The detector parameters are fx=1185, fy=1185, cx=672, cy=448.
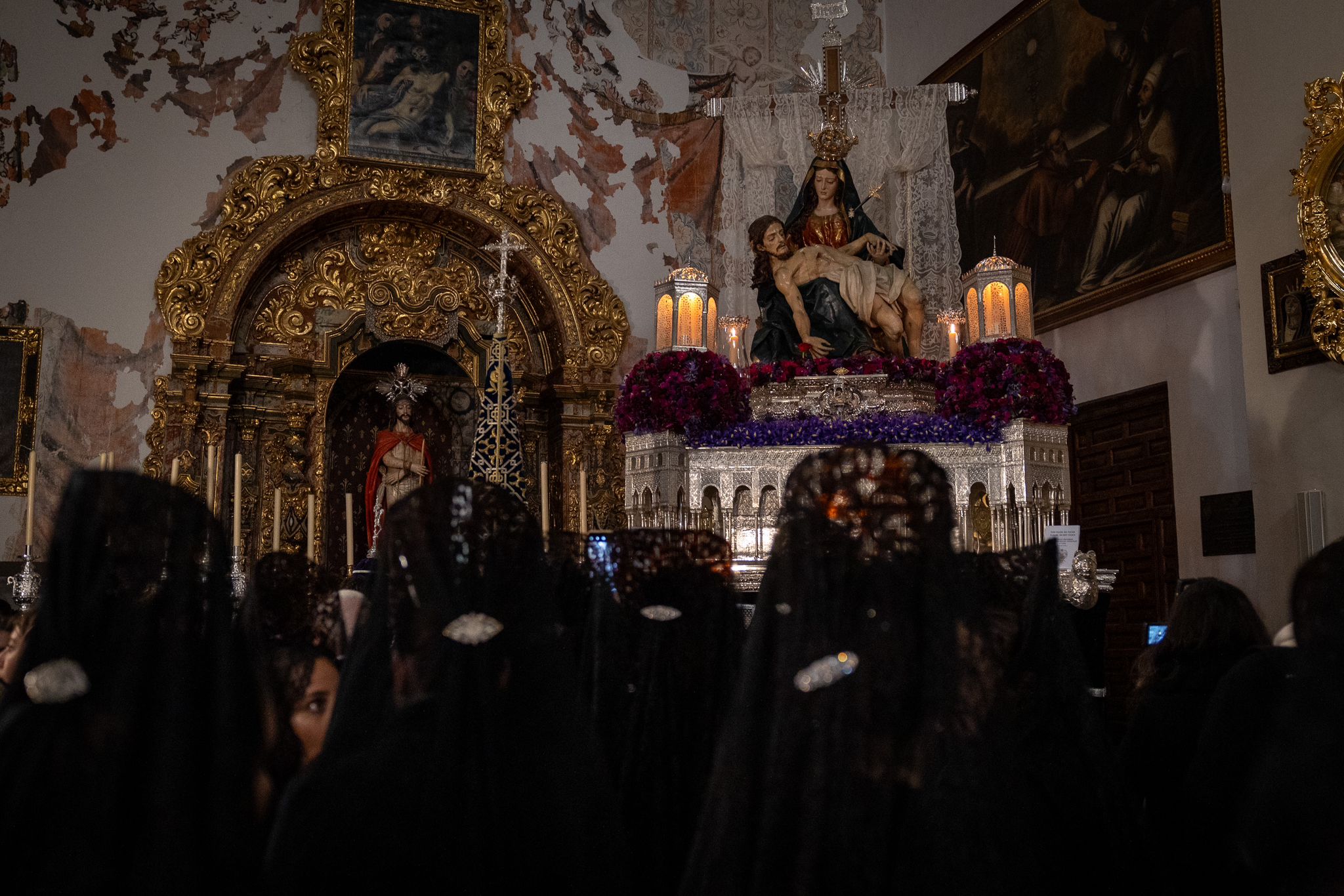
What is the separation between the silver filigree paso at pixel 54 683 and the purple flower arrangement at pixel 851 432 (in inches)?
241

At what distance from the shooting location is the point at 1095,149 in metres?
11.1

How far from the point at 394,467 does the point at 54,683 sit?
9830 mm

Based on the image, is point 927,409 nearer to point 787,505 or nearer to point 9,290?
point 787,505

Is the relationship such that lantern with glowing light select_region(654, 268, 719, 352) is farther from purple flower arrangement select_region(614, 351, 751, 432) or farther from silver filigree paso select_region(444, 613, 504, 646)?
silver filigree paso select_region(444, 613, 504, 646)

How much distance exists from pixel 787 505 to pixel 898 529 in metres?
0.23

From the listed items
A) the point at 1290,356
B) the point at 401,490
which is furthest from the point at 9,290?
the point at 1290,356

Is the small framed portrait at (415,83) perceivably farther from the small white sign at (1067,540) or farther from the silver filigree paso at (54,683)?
the silver filigree paso at (54,683)

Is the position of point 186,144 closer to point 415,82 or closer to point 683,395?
point 415,82

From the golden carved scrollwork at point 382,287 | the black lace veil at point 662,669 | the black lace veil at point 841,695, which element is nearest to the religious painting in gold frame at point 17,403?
the golden carved scrollwork at point 382,287

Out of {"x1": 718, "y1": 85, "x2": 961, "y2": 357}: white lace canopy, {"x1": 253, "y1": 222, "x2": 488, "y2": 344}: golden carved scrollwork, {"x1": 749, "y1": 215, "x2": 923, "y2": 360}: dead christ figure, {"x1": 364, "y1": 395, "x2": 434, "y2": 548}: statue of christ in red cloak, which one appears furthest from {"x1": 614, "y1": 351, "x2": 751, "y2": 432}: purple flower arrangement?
{"x1": 253, "y1": 222, "x2": 488, "y2": 344}: golden carved scrollwork

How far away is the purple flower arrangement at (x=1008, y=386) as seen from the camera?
7.78 metres

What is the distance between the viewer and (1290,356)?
8344 mm

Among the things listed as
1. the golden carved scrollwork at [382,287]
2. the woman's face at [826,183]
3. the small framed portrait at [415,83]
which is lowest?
the golden carved scrollwork at [382,287]

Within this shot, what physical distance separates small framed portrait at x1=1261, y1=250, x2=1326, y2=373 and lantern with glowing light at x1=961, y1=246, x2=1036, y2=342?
1657 mm
